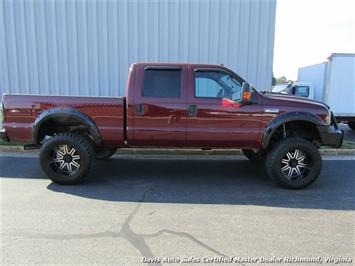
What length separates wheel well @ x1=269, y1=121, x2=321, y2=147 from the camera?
17.2 ft

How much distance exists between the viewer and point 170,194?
473 centimetres

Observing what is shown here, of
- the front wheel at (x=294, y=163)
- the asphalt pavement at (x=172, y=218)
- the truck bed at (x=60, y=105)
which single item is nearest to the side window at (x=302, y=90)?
the asphalt pavement at (x=172, y=218)

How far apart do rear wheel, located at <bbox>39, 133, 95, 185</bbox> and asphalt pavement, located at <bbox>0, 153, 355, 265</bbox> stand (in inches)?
7.4

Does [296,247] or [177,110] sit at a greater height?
[177,110]

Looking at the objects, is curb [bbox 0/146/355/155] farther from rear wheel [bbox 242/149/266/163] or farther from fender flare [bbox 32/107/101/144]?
fender flare [bbox 32/107/101/144]

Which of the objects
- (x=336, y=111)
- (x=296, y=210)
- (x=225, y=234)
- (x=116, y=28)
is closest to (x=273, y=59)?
(x=336, y=111)

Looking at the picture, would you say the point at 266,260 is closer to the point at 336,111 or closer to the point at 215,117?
the point at 215,117

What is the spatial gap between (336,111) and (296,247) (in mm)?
9164

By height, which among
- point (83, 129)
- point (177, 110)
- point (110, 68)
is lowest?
point (83, 129)

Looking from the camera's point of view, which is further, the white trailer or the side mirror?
the white trailer

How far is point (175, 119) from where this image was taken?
510 centimetres

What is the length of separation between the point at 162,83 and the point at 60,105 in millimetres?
1728

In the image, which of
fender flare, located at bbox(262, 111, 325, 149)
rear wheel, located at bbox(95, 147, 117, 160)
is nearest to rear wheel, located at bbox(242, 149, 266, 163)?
fender flare, located at bbox(262, 111, 325, 149)

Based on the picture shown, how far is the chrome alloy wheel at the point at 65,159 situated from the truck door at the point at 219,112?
194cm
